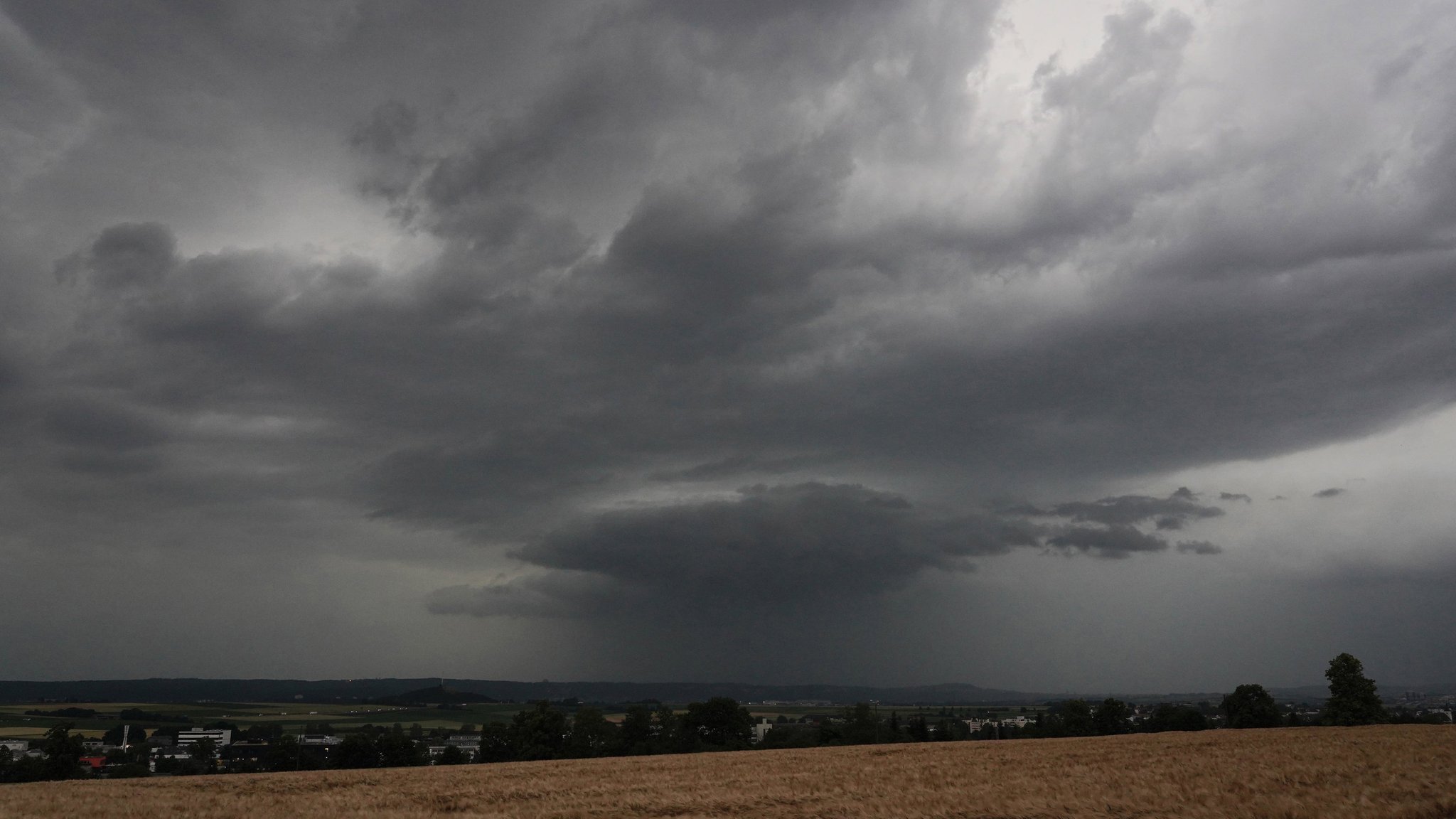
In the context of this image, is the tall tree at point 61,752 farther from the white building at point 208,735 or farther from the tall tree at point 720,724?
the white building at point 208,735

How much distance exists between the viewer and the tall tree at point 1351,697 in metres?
94.2

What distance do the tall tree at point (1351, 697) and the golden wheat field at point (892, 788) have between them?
175ft

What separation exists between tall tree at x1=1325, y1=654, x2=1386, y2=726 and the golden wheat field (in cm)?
5336

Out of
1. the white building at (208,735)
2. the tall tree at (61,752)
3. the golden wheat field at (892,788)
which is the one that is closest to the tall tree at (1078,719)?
the golden wheat field at (892,788)

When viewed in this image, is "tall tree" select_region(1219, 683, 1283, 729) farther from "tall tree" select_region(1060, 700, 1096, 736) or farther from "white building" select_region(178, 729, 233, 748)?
"white building" select_region(178, 729, 233, 748)

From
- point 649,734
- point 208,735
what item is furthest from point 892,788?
point 208,735

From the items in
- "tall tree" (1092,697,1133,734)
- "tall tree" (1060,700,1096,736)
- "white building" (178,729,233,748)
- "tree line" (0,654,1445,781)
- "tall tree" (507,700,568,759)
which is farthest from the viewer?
"white building" (178,729,233,748)

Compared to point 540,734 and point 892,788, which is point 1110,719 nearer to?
point 540,734

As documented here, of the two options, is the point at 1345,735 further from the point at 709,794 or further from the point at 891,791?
the point at 709,794

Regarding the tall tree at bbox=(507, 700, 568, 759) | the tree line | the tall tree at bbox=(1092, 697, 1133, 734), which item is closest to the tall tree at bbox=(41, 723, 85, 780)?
the tree line

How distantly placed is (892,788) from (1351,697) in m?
90.9

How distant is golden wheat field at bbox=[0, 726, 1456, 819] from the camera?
81.7 ft

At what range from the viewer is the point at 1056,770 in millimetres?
35531

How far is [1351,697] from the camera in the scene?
94938 mm
